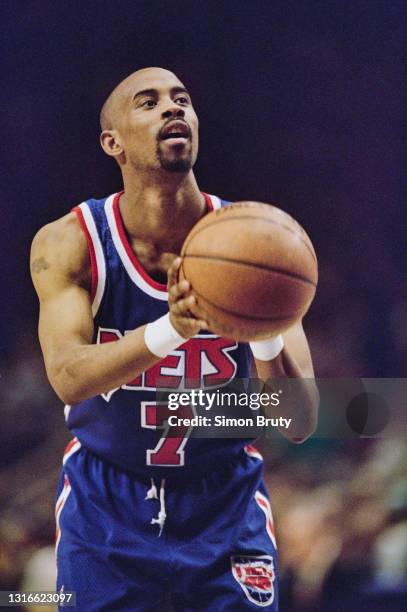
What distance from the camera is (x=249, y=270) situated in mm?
1831

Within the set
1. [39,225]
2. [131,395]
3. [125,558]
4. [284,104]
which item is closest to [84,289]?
[131,395]

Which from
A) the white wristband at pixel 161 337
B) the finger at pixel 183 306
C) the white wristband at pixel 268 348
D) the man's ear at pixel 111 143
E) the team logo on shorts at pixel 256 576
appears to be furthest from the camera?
the man's ear at pixel 111 143

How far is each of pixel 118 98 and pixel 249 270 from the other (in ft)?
2.94

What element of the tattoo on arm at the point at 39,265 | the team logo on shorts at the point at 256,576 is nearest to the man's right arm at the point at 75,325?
the tattoo on arm at the point at 39,265

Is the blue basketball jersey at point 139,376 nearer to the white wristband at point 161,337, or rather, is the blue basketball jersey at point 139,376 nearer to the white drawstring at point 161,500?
the white drawstring at point 161,500

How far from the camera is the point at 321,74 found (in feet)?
8.72

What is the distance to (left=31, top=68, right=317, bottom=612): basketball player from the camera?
89.0 inches

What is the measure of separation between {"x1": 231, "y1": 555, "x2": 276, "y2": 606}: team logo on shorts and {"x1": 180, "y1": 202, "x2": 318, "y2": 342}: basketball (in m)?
0.70

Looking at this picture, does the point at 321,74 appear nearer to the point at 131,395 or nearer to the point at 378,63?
the point at 378,63

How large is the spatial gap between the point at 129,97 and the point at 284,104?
51cm

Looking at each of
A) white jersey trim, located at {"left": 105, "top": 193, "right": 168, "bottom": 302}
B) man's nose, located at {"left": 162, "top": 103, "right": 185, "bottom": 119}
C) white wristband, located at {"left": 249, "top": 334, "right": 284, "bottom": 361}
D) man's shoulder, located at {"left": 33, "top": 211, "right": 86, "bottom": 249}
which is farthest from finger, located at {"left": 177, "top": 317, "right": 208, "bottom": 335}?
man's nose, located at {"left": 162, "top": 103, "right": 185, "bottom": 119}

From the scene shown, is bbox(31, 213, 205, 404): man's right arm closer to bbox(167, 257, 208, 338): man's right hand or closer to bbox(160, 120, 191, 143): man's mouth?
bbox(167, 257, 208, 338): man's right hand

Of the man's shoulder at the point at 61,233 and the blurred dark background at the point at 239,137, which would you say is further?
the blurred dark background at the point at 239,137

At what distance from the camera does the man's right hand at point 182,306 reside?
5.93ft
